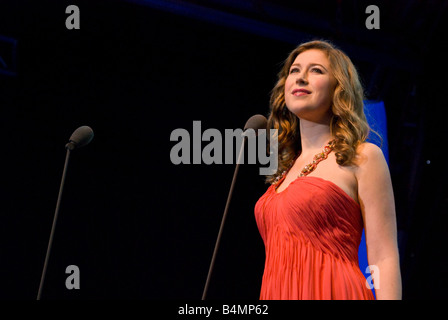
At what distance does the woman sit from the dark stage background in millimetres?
2078

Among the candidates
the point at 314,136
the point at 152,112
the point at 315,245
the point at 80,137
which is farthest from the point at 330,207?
the point at 152,112

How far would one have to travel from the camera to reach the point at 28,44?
3717 mm

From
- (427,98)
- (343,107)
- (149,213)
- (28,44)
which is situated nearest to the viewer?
(343,107)

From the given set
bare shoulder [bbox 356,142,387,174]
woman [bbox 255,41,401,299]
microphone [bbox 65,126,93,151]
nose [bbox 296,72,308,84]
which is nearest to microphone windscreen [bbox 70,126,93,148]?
microphone [bbox 65,126,93,151]

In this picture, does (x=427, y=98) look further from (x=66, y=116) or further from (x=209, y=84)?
(x=66, y=116)

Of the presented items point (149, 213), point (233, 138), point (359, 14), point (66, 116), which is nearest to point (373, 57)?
point (359, 14)

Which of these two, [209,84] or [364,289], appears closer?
[364,289]

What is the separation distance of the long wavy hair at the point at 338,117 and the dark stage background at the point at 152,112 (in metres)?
1.79

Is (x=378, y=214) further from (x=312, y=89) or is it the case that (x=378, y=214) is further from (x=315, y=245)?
(x=312, y=89)

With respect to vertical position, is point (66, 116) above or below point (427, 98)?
below

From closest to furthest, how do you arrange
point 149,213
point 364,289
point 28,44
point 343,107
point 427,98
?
point 364,289, point 343,107, point 28,44, point 149,213, point 427,98

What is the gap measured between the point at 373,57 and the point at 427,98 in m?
0.71

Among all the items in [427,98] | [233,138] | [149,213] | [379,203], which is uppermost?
[427,98]

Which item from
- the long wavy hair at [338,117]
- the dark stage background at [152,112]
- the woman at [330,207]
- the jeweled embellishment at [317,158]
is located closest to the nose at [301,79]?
the woman at [330,207]
